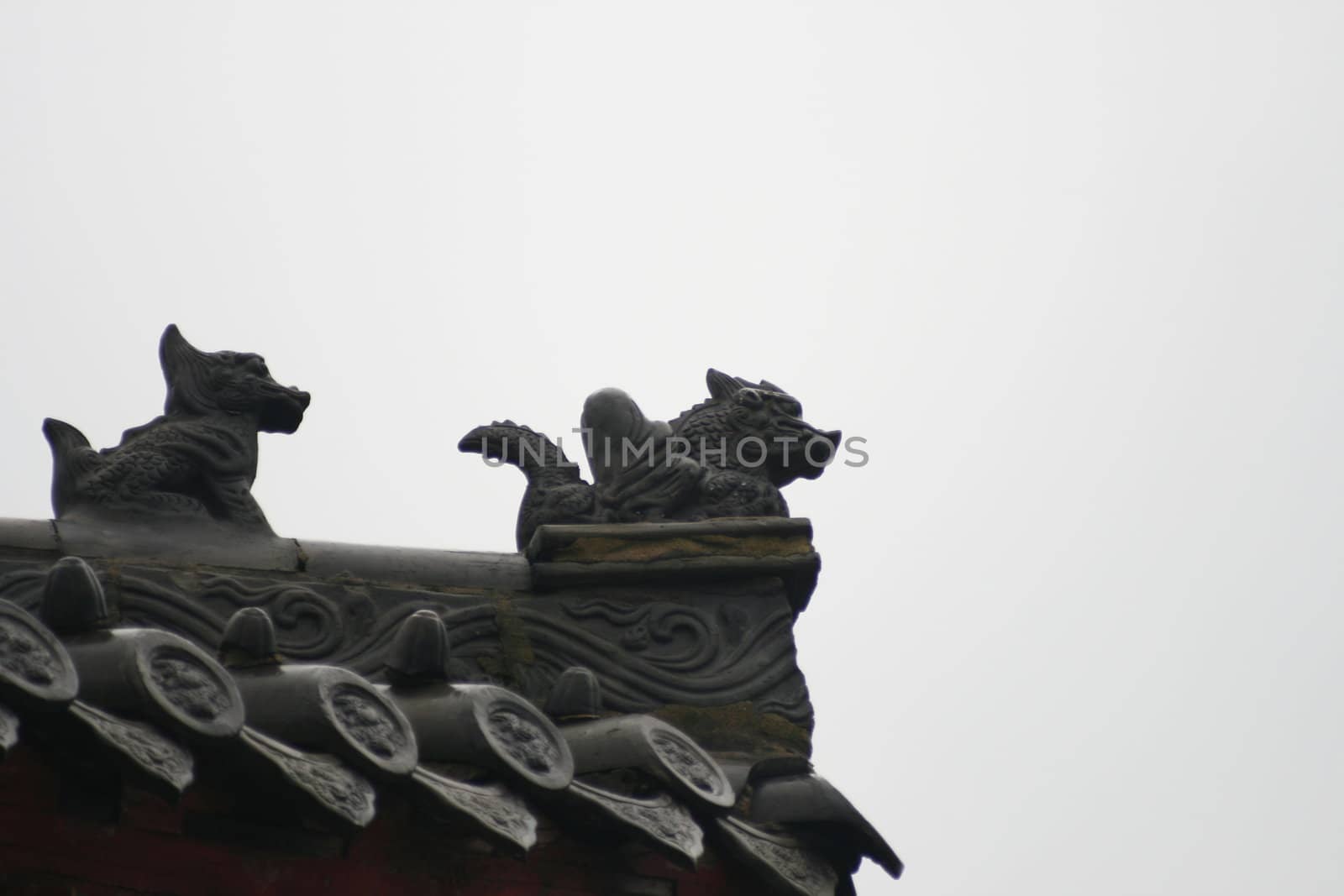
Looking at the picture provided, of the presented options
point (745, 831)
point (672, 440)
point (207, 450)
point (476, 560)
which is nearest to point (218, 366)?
point (207, 450)

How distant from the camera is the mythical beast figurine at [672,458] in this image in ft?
18.8

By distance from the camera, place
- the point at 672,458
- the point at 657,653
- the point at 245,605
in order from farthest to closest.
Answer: the point at 672,458 < the point at 657,653 < the point at 245,605

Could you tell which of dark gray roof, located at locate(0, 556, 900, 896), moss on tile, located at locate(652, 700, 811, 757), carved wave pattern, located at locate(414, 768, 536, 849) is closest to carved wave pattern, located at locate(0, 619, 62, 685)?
dark gray roof, located at locate(0, 556, 900, 896)

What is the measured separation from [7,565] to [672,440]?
1.96 m

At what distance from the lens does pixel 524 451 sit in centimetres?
595

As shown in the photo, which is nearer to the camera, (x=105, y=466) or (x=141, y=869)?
(x=141, y=869)

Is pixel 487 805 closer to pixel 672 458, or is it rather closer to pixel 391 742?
pixel 391 742

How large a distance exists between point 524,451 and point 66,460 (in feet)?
4.33

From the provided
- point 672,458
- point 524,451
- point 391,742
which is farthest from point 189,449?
point 391,742

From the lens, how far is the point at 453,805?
3.83 metres

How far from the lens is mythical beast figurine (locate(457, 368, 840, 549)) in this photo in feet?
18.8

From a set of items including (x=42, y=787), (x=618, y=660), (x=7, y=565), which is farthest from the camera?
(x=618, y=660)

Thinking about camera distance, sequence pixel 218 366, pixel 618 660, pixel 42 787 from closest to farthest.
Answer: pixel 42 787 → pixel 618 660 → pixel 218 366

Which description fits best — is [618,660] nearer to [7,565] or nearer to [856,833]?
[856,833]
